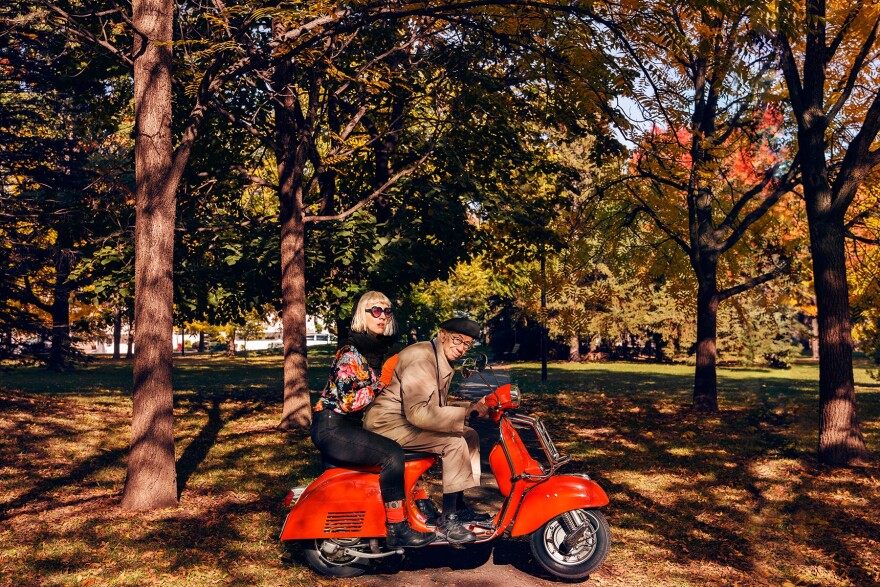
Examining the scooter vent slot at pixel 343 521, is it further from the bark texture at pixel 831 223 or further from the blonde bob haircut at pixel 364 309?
the bark texture at pixel 831 223

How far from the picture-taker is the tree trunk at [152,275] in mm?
7559

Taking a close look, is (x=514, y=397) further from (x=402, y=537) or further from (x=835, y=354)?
(x=835, y=354)

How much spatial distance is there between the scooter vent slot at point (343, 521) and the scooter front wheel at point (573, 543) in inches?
51.2

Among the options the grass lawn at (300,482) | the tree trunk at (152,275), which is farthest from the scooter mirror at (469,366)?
the tree trunk at (152,275)

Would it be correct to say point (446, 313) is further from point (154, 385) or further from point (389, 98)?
point (154, 385)

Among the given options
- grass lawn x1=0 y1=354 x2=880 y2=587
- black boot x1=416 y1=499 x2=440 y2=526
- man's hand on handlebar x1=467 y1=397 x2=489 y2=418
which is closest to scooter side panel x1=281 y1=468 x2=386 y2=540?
black boot x1=416 y1=499 x2=440 y2=526

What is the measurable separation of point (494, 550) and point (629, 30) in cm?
586

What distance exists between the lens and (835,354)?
32.7 ft

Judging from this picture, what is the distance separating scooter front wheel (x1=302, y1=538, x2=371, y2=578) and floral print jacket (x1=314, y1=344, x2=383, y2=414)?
1.01 m

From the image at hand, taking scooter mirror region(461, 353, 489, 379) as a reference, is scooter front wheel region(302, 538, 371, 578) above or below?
below

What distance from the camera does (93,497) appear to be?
7.96 metres

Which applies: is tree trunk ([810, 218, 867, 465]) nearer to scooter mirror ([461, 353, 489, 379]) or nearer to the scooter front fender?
the scooter front fender

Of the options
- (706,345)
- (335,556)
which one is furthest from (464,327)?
(706,345)

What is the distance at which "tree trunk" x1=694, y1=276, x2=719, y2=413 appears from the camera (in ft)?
50.6
